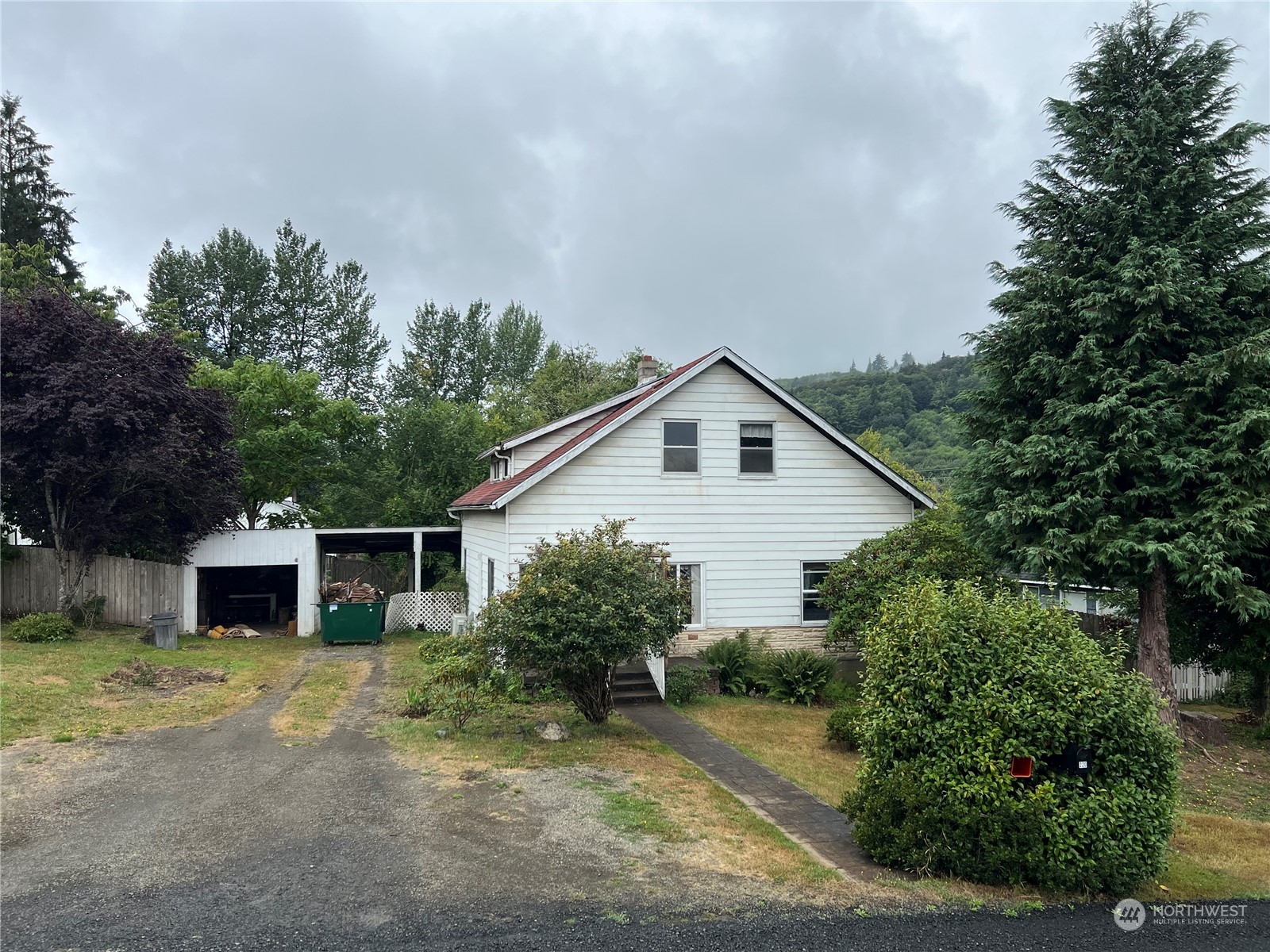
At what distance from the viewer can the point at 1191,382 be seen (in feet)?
36.6

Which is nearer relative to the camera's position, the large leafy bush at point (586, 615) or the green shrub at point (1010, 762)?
→ the green shrub at point (1010, 762)

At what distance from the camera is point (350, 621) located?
2094 cm

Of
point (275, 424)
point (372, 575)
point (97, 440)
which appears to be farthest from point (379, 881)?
point (275, 424)

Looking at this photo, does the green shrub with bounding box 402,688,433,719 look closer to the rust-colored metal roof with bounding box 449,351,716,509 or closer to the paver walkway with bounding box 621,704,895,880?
the paver walkway with bounding box 621,704,895,880

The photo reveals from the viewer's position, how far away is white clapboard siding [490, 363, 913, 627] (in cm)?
1631

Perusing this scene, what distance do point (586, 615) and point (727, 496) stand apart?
22.6 feet

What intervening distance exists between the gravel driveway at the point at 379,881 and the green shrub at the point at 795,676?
7.19 metres

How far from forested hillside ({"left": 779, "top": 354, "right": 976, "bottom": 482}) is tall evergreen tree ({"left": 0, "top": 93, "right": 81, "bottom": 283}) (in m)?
43.5

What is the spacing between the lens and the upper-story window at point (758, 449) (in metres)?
17.2

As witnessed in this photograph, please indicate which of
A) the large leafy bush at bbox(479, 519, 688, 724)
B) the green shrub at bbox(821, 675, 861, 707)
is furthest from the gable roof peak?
the green shrub at bbox(821, 675, 861, 707)

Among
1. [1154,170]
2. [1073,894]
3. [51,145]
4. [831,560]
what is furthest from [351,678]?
[51,145]

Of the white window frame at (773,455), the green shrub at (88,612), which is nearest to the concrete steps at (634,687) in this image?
the white window frame at (773,455)

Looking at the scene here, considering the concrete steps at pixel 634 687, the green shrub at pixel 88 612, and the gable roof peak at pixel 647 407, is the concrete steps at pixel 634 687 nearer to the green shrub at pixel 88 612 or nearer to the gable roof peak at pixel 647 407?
the gable roof peak at pixel 647 407

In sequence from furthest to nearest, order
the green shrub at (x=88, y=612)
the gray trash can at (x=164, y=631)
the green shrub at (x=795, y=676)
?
the green shrub at (x=88, y=612), the gray trash can at (x=164, y=631), the green shrub at (x=795, y=676)
